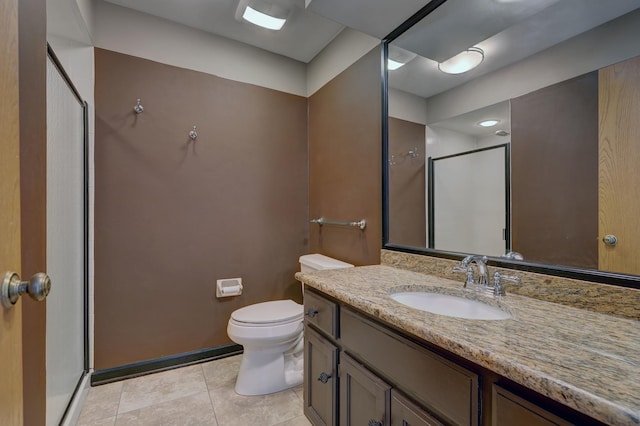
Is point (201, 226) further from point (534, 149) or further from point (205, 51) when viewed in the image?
point (534, 149)

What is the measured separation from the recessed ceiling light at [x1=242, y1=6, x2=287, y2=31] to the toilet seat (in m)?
1.91

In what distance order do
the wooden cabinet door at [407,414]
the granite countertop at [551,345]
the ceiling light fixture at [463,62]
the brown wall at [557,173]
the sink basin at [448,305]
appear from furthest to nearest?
the ceiling light fixture at [463,62] → the sink basin at [448,305] → the brown wall at [557,173] → the wooden cabinet door at [407,414] → the granite countertop at [551,345]

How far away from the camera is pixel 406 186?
1671 millimetres

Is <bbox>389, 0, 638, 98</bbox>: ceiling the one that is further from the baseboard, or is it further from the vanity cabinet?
the baseboard

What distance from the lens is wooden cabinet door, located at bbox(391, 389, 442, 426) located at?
0.78 metres

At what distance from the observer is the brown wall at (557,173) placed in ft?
2.97

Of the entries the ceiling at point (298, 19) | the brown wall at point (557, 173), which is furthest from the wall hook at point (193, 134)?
the brown wall at point (557, 173)

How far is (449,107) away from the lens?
142 centimetres

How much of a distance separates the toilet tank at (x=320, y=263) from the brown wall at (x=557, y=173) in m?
1.08

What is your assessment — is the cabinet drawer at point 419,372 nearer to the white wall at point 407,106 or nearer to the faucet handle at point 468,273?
the faucet handle at point 468,273

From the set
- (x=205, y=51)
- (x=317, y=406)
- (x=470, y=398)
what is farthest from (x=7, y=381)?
(x=205, y=51)

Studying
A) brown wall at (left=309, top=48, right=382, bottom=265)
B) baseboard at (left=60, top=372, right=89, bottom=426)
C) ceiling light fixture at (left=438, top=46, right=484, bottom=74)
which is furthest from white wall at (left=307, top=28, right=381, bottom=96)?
baseboard at (left=60, top=372, right=89, bottom=426)

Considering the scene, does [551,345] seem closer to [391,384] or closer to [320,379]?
[391,384]

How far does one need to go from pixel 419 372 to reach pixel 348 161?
150cm
